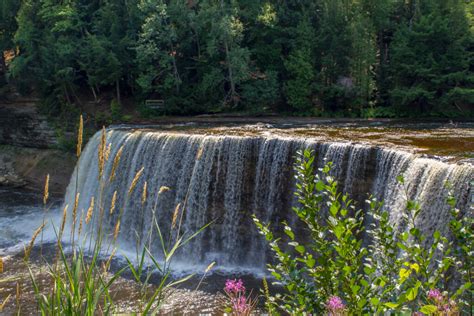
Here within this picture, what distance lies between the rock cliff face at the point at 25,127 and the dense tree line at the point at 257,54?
931 mm

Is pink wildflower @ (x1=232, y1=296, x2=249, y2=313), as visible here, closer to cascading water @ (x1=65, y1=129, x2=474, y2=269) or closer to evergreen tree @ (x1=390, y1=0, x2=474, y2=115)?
cascading water @ (x1=65, y1=129, x2=474, y2=269)

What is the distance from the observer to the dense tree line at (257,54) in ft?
66.7

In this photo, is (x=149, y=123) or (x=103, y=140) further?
(x=149, y=123)

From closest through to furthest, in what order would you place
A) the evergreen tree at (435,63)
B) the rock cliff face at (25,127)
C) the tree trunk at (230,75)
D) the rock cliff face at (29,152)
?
the evergreen tree at (435,63)
the rock cliff face at (29,152)
the tree trunk at (230,75)
the rock cliff face at (25,127)

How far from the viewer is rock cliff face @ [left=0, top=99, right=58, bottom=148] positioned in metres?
21.8

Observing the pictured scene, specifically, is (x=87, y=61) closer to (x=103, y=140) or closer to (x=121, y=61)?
(x=121, y=61)

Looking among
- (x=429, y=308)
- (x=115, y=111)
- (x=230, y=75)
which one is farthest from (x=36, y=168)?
(x=429, y=308)

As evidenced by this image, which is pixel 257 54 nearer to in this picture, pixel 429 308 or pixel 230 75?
pixel 230 75

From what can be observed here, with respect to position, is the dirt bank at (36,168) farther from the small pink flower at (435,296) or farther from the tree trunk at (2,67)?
the small pink flower at (435,296)

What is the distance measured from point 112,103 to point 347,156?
13.6 metres

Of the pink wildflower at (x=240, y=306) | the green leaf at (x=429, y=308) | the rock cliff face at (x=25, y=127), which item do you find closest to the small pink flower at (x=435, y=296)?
the green leaf at (x=429, y=308)

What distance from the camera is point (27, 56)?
2355 cm

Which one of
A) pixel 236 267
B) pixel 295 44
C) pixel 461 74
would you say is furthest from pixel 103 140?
pixel 295 44

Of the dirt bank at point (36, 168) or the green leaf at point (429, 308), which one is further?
the dirt bank at point (36, 168)
